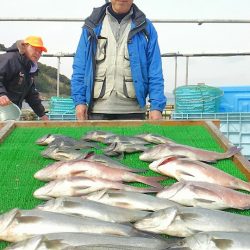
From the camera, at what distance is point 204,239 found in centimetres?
236

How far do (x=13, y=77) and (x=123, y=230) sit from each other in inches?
202

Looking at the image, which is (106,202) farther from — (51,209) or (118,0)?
(118,0)

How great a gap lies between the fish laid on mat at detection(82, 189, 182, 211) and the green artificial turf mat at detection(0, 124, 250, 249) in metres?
0.36

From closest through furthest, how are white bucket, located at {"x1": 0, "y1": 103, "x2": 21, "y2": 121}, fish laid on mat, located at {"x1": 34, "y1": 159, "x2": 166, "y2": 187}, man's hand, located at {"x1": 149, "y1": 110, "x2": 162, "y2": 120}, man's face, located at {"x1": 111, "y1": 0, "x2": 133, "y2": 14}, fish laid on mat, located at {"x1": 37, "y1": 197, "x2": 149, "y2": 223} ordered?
fish laid on mat, located at {"x1": 37, "y1": 197, "x2": 149, "y2": 223}
fish laid on mat, located at {"x1": 34, "y1": 159, "x2": 166, "y2": 187}
man's face, located at {"x1": 111, "y1": 0, "x2": 133, "y2": 14}
man's hand, located at {"x1": 149, "y1": 110, "x2": 162, "y2": 120}
white bucket, located at {"x1": 0, "y1": 103, "x2": 21, "y2": 121}

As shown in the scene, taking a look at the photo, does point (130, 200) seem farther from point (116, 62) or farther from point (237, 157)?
point (116, 62)

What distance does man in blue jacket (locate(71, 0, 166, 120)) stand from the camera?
537 cm

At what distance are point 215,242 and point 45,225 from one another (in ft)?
2.91

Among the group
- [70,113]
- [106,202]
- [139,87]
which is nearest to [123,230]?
[106,202]

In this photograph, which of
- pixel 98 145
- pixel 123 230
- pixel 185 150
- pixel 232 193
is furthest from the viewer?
pixel 98 145

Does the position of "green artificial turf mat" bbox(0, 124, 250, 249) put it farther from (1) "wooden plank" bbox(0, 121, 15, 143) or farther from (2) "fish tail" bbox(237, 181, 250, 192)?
(2) "fish tail" bbox(237, 181, 250, 192)

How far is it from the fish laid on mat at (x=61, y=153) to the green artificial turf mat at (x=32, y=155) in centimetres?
5

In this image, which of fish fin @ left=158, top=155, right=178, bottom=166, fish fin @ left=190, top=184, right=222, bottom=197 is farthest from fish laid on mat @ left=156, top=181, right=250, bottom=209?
fish fin @ left=158, top=155, right=178, bottom=166

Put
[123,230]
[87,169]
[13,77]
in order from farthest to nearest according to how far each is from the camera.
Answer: [13,77] → [87,169] → [123,230]

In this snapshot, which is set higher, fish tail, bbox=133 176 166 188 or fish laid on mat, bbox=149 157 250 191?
fish laid on mat, bbox=149 157 250 191
